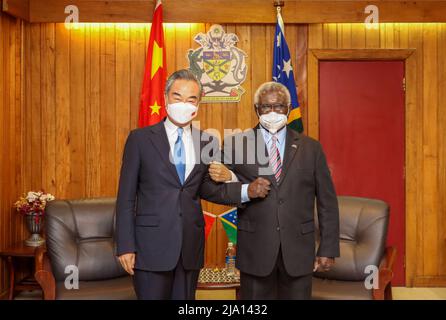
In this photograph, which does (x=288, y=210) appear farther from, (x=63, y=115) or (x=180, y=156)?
(x=63, y=115)

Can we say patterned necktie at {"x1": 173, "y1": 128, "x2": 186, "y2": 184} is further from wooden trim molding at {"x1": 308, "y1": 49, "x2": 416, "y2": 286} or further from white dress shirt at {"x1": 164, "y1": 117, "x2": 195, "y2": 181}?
wooden trim molding at {"x1": 308, "y1": 49, "x2": 416, "y2": 286}

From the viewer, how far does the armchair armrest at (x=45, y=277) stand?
3.33 m

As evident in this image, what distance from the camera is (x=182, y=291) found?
233cm

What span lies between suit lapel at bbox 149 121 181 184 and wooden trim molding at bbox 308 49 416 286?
108 inches

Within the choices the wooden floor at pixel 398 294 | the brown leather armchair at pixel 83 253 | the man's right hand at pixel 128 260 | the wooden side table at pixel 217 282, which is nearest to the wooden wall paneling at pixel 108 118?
the brown leather armchair at pixel 83 253

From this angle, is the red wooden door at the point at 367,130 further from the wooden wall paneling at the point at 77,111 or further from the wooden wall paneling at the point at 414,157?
the wooden wall paneling at the point at 77,111

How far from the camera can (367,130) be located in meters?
4.98

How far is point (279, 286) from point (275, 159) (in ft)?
1.91

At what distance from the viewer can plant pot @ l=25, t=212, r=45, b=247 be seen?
4.56 m

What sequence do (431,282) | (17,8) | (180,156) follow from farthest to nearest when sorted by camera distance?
(431,282) → (17,8) → (180,156)

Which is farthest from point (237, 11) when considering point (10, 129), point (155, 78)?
point (10, 129)

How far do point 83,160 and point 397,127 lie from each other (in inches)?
113
